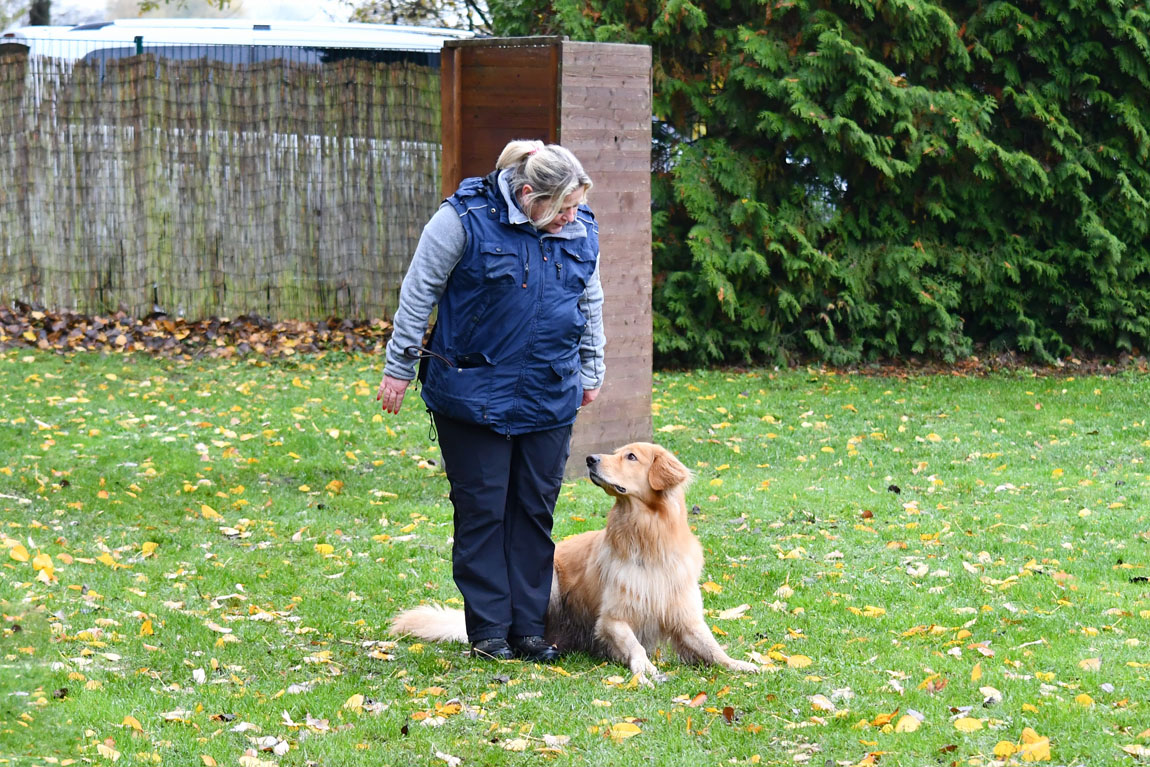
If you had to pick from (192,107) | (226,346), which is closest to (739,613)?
(226,346)

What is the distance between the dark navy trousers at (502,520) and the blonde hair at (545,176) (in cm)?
88

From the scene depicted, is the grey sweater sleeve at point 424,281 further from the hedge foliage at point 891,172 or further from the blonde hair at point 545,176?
the hedge foliage at point 891,172

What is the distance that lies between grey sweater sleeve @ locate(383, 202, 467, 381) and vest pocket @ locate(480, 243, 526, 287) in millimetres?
112

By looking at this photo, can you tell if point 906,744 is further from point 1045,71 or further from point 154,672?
point 1045,71

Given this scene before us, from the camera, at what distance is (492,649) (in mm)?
4965

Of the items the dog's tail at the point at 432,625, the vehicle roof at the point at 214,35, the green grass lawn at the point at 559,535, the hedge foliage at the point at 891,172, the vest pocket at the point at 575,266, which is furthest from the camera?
the vehicle roof at the point at 214,35

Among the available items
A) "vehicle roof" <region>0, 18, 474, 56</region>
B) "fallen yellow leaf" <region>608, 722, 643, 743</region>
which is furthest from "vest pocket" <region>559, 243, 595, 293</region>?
"vehicle roof" <region>0, 18, 474, 56</region>

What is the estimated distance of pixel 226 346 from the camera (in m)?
12.7

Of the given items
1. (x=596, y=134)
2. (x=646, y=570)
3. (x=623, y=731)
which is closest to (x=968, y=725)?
(x=623, y=731)

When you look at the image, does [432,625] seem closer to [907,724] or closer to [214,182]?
[907,724]

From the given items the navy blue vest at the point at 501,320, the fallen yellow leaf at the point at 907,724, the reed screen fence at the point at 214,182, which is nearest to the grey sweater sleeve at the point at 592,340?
the navy blue vest at the point at 501,320

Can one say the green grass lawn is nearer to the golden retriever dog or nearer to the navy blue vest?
the golden retriever dog

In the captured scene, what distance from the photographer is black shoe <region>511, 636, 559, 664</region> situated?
199 inches

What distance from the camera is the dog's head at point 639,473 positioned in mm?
4848
